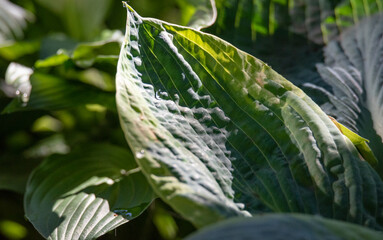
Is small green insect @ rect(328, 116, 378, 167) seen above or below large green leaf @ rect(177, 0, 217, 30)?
below

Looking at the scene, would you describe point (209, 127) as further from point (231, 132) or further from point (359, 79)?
point (359, 79)

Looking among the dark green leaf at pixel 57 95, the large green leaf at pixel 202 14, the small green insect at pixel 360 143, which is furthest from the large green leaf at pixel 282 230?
the dark green leaf at pixel 57 95

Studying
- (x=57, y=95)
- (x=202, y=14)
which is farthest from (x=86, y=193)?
(x=202, y=14)

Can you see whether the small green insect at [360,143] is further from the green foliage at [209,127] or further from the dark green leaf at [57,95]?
the dark green leaf at [57,95]

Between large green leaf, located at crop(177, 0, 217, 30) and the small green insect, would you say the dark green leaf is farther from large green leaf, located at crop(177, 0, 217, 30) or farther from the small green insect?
the small green insect

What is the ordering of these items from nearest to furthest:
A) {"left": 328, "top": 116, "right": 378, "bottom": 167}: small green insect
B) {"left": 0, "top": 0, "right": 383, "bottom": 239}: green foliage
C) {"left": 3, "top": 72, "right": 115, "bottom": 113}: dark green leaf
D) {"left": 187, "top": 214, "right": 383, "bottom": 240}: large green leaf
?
{"left": 187, "top": 214, "right": 383, "bottom": 240}: large green leaf < {"left": 0, "top": 0, "right": 383, "bottom": 239}: green foliage < {"left": 328, "top": 116, "right": 378, "bottom": 167}: small green insect < {"left": 3, "top": 72, "right": 115, "bottom": 113}: dark green leaf

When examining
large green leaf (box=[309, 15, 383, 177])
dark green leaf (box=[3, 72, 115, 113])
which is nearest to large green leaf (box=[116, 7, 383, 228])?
large green leaf (box=[309, 15, 383, 177])
